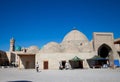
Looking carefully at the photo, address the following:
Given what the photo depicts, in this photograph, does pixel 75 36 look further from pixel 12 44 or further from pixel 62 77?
pixel 12 44

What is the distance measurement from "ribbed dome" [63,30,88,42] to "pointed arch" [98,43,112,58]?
14.4ft

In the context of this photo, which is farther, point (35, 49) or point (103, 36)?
point (35, 49)

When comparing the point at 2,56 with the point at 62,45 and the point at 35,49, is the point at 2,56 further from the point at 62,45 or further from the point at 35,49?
the point at 62,45

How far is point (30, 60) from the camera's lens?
116 feet

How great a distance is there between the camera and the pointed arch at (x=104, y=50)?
3961 cm

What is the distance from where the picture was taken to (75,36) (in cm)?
4219

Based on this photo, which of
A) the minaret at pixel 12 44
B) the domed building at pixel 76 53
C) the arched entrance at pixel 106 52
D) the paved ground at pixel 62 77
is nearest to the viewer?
the paved ground at pixel 62 77

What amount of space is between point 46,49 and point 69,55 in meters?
6.99

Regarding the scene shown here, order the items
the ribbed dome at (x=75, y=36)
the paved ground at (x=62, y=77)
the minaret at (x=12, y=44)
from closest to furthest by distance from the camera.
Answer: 1. the paved ground at (x=62, y=77)
2. the ribbed dome at (x=75, y=36)
3. the minaret at (x=12, y=44)

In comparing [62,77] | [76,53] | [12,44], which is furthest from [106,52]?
[12,44]

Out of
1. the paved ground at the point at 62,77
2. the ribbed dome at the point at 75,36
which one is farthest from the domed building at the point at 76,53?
the paved ground at the point at 62,77

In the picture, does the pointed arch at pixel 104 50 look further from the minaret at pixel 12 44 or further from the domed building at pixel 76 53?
the minaret at pixel 12 44

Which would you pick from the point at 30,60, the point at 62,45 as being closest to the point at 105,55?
the point at 62,45

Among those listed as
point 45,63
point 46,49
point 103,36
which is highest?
point 103,36
